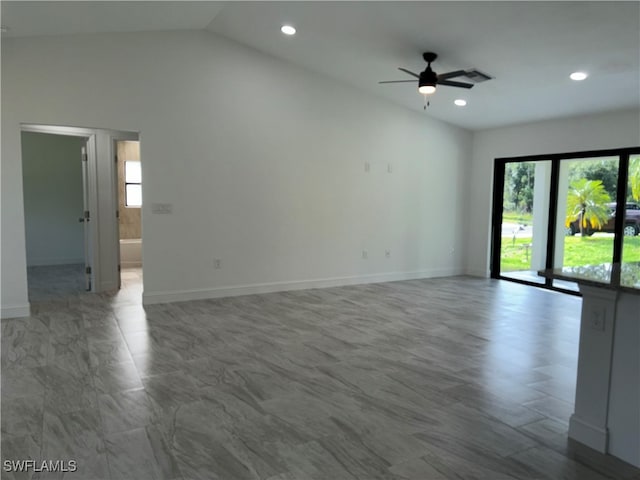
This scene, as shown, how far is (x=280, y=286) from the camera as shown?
20.6ft

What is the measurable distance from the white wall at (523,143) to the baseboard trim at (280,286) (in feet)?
2.49

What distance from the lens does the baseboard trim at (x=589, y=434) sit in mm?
2262

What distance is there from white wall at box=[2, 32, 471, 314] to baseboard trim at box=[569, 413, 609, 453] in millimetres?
4396

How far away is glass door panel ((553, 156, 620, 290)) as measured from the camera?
234 inches

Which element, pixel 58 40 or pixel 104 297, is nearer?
pixel 58 40

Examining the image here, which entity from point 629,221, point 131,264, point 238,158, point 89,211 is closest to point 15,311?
point 89,211

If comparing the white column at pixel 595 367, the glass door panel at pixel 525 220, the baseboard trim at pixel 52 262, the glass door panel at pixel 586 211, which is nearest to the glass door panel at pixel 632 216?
the glass door panel at pixel 586 211

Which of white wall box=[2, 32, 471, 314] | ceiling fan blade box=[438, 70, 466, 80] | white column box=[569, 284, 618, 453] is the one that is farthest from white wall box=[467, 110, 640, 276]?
white column box=[569, 284, 618, 453]

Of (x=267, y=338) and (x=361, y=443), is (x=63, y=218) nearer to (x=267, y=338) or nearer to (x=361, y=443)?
(x=267, y=338)

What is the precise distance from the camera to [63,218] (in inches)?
327

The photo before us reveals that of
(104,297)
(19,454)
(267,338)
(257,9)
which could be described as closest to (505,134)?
(257,9)

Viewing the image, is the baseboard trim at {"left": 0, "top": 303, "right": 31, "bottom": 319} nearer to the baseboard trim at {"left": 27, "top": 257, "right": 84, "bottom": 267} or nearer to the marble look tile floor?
the marble look tile floor

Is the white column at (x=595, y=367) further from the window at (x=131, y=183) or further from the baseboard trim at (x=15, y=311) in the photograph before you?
the window at (x=131, y=183)

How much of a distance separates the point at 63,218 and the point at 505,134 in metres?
8.45
